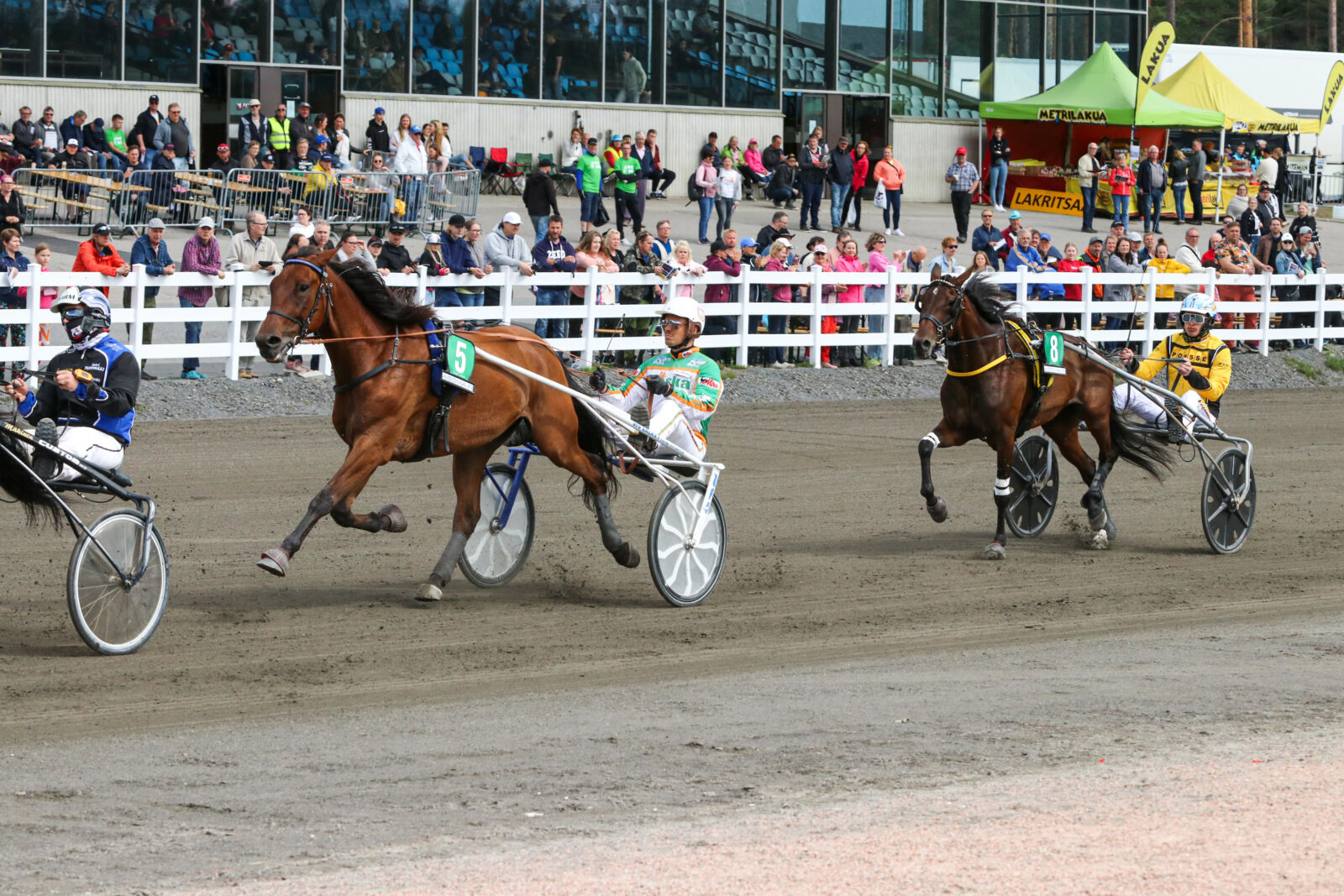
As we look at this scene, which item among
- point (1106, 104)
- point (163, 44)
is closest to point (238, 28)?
point (163, 44)

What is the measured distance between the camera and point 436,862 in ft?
16.2

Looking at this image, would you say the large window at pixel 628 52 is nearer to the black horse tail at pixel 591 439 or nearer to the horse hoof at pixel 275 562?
the black horse tail at pixel 591 439

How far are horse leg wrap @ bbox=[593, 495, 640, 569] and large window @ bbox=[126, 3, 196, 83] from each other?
2143 centimetres

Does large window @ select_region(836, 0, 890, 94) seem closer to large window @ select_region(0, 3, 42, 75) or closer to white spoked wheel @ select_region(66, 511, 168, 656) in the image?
large window @ select_region(0, 3, 42, 75)

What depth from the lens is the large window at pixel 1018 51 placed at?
38.0 m

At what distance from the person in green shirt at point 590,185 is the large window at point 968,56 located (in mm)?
13612

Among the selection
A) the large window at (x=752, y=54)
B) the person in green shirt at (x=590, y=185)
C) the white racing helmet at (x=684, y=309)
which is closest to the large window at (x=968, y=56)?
the large window at (x=752, y=54)

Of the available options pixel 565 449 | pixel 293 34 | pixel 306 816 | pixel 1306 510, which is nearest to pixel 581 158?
pixel 293 34

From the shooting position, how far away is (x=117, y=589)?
7.35 metres

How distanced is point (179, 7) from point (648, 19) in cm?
892

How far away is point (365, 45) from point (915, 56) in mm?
12371

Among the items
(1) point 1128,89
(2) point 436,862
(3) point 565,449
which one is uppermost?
(1) point 1128,89

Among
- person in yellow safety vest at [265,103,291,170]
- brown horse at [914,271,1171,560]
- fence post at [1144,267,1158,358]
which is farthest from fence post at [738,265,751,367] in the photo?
person in yellow safety vest at [265,103,291,170]

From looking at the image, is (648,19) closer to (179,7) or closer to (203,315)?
(179,7)
